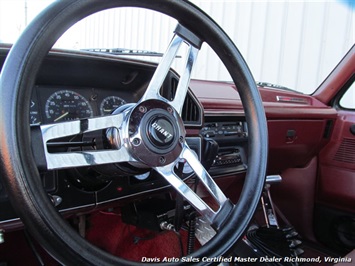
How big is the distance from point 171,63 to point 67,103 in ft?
1.06

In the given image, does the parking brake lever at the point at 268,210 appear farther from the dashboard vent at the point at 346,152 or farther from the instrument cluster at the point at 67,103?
the instrument cluster at the point at 67,103

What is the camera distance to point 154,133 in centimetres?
80

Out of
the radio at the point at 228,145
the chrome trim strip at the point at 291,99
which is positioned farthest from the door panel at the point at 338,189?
the radio at the point at 228,145

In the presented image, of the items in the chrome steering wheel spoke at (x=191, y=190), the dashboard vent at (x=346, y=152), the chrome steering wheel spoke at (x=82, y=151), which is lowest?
the dashboard vent at (x=346, y=152)

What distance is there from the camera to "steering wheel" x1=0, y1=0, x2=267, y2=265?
0.61 metres

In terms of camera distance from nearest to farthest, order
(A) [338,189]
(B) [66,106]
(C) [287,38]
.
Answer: (B) [66,106] → (A) [338,189] → (C) [287,38]

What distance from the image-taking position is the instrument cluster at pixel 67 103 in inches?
38.8

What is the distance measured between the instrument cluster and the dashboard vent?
1348mm

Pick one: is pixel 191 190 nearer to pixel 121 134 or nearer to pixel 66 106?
pixel 121 134

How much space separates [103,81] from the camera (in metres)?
1.14

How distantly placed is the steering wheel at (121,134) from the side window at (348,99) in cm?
129

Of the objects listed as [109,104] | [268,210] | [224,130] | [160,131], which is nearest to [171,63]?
[160,131]

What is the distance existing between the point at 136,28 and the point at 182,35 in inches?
127

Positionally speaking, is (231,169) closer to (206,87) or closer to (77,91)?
(206,87)
